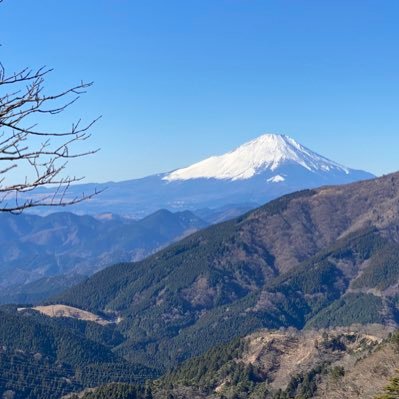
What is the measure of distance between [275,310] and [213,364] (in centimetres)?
11451

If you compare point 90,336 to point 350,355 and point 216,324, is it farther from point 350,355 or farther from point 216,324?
point 350,355

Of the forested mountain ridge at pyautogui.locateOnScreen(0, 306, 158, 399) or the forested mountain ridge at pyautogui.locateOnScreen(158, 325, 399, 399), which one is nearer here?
the forested mountain ridge at pyautogui.locateOnScreen(158, 325, 399, 399)

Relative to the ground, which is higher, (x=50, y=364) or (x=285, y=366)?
(x=50, y=364)

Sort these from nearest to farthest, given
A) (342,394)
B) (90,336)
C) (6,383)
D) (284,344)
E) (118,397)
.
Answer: (342,394) → (118,397) → (284,344) → (6,383) → (90,336)

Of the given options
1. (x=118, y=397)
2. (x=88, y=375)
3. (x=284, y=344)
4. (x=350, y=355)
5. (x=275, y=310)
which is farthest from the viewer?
(x=275, y=310)

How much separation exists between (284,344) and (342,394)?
34.5 meters

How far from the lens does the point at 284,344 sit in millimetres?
79688

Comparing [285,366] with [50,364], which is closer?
[285,366]

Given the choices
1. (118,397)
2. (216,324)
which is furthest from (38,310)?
(118,397)

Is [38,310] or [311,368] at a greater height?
[38,310]

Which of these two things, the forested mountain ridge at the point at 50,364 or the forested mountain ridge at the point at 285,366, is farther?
the forested mountain ridge at the point at 50,364

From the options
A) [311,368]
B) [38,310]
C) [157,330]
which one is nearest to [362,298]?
[157,330]

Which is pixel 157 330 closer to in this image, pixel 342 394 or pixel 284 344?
pixel 284 344

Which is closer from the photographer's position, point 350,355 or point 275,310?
point 350,355
